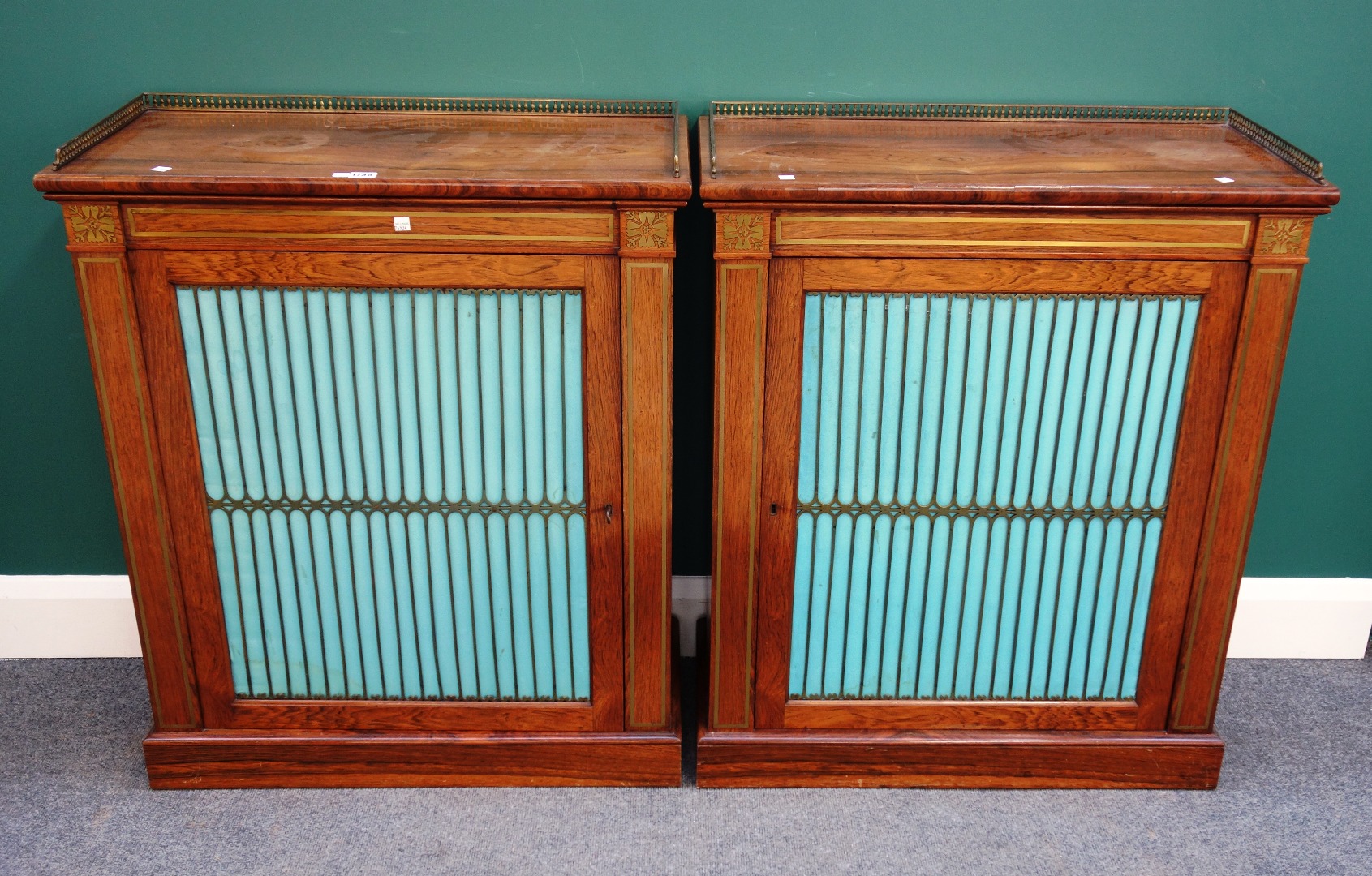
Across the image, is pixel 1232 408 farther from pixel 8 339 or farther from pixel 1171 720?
pixel 8 339

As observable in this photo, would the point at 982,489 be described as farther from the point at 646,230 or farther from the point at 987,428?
the point at 646,230

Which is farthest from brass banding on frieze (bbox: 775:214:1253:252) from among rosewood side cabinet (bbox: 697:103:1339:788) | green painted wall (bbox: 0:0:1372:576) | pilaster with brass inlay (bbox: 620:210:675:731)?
green painted wall (bbox: 0:0:1372:576)

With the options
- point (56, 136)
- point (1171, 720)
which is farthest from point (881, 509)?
point (56, 136)

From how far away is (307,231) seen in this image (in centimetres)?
199

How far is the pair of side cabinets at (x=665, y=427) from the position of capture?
1.99 meters

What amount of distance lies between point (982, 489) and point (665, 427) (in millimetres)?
619

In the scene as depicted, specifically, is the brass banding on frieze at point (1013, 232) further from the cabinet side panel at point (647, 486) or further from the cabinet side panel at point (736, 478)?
the cabinet side panel at point (647, 486)

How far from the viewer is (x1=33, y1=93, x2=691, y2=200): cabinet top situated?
1925 millimetres

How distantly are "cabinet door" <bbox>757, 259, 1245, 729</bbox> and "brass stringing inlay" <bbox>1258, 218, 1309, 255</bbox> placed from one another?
57 millimetres

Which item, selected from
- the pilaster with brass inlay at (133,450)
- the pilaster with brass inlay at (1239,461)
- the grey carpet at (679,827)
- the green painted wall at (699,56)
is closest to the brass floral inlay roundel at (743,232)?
the green painted wall at (699,56)

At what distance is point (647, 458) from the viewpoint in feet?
7.08

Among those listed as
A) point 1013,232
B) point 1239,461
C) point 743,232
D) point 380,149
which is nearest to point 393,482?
point 380,149

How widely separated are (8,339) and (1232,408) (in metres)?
2.53

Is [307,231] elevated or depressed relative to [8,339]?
elevated
